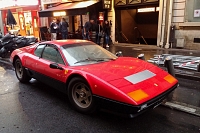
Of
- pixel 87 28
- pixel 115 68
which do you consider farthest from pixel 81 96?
pixel 87 28

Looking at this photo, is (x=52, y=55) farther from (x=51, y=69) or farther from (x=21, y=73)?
(x=21, y=73)

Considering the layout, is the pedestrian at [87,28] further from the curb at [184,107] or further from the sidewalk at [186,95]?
the curb at [184,107]

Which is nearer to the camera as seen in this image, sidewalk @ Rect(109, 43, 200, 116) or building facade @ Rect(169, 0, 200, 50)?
sidewalk @ Rect(109, 43, 200, 116)

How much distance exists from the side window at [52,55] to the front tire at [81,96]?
26.6 inches

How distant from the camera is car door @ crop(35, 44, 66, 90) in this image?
3.94 metres

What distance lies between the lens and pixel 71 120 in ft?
11.1

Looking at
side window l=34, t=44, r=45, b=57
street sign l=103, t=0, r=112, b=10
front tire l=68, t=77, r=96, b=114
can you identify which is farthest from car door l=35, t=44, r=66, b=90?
street sign l=103, t=0, r=112, b=10

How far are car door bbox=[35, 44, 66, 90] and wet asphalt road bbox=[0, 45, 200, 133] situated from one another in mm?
477

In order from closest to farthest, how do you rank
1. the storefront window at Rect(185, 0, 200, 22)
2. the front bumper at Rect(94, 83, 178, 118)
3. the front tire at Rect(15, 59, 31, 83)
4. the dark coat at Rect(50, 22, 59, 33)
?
the front bumper at Rect(94, 83, 178, 118) → the front tire at Rect(15, 59, 31, 83) → the storefront window at Rect(185, 0, 200, 22) → the dark coat at Rect(50, 22, 59, 33)

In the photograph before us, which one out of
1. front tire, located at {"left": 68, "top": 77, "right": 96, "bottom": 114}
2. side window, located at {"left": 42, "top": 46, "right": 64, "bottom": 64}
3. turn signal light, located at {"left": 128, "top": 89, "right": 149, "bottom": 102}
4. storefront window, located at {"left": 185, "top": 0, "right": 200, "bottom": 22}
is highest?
storefront window, located at {"left": 185, "top": 0, "right": 200, "bottom": 22}

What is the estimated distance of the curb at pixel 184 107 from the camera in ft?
11.6

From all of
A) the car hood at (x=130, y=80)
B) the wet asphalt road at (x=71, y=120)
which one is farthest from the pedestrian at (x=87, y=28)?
the car hood at (x=130, y=80)

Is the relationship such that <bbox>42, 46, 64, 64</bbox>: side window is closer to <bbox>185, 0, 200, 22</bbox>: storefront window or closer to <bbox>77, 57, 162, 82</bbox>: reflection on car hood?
<bbox>77, 57, 162, 82</bbox>: reflection on car hood

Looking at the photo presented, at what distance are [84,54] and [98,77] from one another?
115 cm
